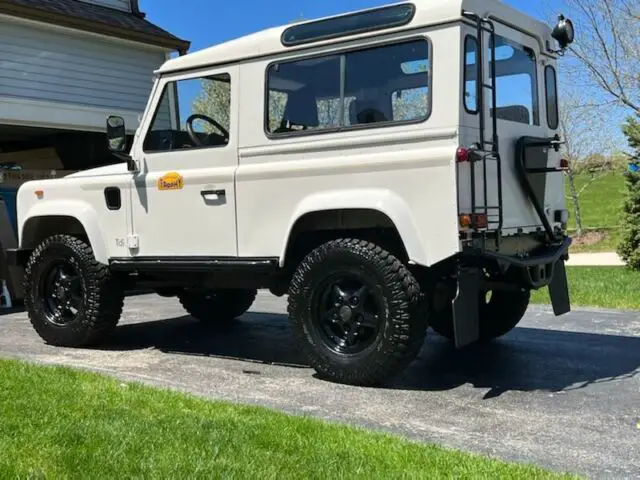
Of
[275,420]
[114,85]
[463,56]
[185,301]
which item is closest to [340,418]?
[275,420]

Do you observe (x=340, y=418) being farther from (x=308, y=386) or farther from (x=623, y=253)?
(x=623, y=253)

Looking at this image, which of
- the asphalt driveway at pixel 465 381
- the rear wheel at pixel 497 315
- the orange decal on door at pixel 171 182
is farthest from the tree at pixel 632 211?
the orange decal on door at pixel 171 182

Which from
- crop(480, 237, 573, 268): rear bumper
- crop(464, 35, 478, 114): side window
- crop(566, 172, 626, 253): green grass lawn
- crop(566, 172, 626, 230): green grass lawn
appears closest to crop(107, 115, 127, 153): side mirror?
crop(464, 35, 478, 114): side window

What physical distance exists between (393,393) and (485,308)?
2034 millimetres

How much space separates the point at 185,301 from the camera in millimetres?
8266

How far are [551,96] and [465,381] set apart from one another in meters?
2.66

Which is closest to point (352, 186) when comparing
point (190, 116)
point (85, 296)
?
point (190, 116)

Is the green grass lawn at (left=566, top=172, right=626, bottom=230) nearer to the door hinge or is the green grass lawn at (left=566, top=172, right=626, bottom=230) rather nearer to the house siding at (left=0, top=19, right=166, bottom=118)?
the house siding at (left=0, top=19, right=166, bottom=118)

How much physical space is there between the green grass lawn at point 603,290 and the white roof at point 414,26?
4224 mm

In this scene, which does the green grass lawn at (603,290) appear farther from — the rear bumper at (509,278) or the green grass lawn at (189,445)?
the green grass lawn at (189,445)

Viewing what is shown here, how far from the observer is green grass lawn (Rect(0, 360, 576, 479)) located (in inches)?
134

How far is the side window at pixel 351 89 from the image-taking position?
512cm

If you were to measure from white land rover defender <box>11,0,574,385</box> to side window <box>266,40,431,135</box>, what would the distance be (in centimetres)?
1

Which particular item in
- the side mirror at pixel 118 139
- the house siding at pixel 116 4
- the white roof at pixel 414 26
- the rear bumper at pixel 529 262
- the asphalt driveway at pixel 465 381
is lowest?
the asphalt driveway at pixel 465 381
